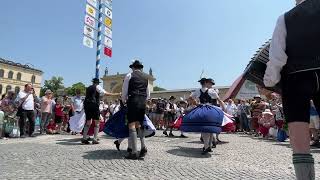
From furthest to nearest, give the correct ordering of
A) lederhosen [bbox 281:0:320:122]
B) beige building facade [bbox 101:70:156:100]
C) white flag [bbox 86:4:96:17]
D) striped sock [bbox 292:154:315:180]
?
1. beige building facade [bbox 101:70:156:100]
2. white flag [bbox 86:4:96:17]
3. lederhosen [bbox 281:0:320:122]
4. striped sock [bbox 292:154:315:180]

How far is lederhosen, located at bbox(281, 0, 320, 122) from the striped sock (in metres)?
0.28

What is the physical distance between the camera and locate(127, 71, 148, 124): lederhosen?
6754 millimetres

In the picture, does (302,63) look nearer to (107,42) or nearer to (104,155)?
(104,155)

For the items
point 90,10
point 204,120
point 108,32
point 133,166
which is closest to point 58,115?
point 108,32

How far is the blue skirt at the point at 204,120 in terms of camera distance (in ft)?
24.2

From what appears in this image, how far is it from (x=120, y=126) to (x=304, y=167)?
510 cm

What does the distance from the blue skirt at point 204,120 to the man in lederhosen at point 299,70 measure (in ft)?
14.9

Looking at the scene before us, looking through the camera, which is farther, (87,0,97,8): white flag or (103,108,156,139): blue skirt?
(87,0,97,8): white flag

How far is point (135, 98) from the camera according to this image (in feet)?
22.5

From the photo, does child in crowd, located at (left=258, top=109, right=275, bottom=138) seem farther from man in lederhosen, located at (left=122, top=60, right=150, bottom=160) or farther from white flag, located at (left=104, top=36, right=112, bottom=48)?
white flag, located at (left=104, top=36, right=112, bottom=48)

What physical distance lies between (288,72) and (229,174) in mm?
2694

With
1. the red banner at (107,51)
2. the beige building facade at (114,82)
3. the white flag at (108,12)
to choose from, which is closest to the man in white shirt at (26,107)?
the red banner at (107,51)

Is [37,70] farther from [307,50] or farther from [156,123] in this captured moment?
[307,50]

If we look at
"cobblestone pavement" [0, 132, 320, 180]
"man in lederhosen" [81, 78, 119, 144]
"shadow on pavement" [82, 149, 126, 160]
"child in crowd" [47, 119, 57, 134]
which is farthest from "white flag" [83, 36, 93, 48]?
"shadow on pavement" [82, 149, 126, 160]
